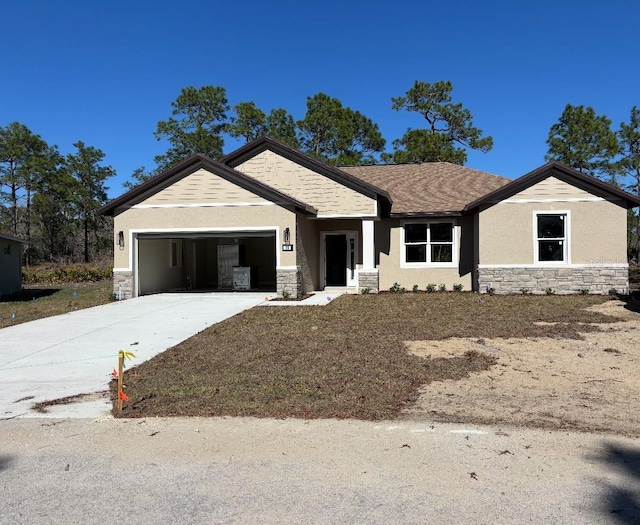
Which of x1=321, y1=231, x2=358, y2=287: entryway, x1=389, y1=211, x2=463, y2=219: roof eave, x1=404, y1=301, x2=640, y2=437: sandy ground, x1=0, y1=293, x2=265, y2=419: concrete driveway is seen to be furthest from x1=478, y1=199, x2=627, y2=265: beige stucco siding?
x1=0, y1=293, x2=265, y2=419: concrete driveway

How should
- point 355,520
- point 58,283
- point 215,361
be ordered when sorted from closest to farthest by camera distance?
point 355,520 < point 215,361 < point 58,283

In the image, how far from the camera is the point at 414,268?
742 inches

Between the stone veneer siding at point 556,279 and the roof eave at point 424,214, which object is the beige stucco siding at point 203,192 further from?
the stone veneer siding at point 556,279

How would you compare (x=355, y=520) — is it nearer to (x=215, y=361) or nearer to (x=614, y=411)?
(x=614, y=411)

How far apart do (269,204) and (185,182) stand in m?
2.98

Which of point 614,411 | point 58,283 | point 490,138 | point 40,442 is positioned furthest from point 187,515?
point 490,138

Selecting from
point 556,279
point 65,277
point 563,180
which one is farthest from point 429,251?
point 65,277

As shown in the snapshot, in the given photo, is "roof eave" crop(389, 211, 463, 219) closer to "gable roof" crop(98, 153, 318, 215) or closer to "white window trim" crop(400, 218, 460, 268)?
"white window trim" crop(400, 218, 460, 268)

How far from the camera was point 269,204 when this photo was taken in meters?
16.3

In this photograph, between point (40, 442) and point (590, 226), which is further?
point (590, 226)

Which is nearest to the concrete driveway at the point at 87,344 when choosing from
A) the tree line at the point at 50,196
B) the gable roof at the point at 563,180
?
the gable roof at the point at 563,180

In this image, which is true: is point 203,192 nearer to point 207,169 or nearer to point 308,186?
point 207,169

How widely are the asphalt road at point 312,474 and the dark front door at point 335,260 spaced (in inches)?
593

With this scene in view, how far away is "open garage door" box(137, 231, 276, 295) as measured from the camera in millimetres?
18359
